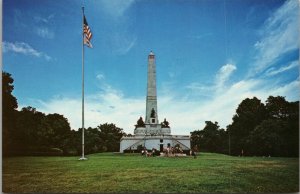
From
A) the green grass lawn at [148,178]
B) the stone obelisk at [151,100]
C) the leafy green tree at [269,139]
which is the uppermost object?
the stone obelisk at [151,100]

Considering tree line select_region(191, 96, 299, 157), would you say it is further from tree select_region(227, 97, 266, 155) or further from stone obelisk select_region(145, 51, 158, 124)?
stone obelisk select_region(145, 51, 158, 124)

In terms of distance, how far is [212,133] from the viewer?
1110 inches

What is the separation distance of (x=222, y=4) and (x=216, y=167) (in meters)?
6.49

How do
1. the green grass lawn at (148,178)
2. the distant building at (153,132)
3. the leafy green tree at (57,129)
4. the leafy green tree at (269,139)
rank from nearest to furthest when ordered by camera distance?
the green grass lawn at (148,178) → the leafy green tree at (57,129) → the leafy green tree at (269,139) → the distant building at (153,132)

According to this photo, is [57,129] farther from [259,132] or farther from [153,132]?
[153,132]

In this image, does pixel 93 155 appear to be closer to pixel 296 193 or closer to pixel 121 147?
pixel 121 147

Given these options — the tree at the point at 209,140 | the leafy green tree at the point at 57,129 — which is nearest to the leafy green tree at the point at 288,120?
the tree at the point at 209,140

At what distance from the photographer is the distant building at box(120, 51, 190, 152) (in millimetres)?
31509

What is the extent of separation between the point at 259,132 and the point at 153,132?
1213 centimetres

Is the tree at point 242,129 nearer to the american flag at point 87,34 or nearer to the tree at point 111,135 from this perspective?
the tree at point 111,135

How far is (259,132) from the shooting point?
2395 centimetres

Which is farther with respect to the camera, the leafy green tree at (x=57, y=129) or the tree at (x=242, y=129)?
the tree at (x=242, y=129)

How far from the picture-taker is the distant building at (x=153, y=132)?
31.5 metres

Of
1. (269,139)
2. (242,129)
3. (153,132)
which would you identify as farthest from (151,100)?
(269,139)
